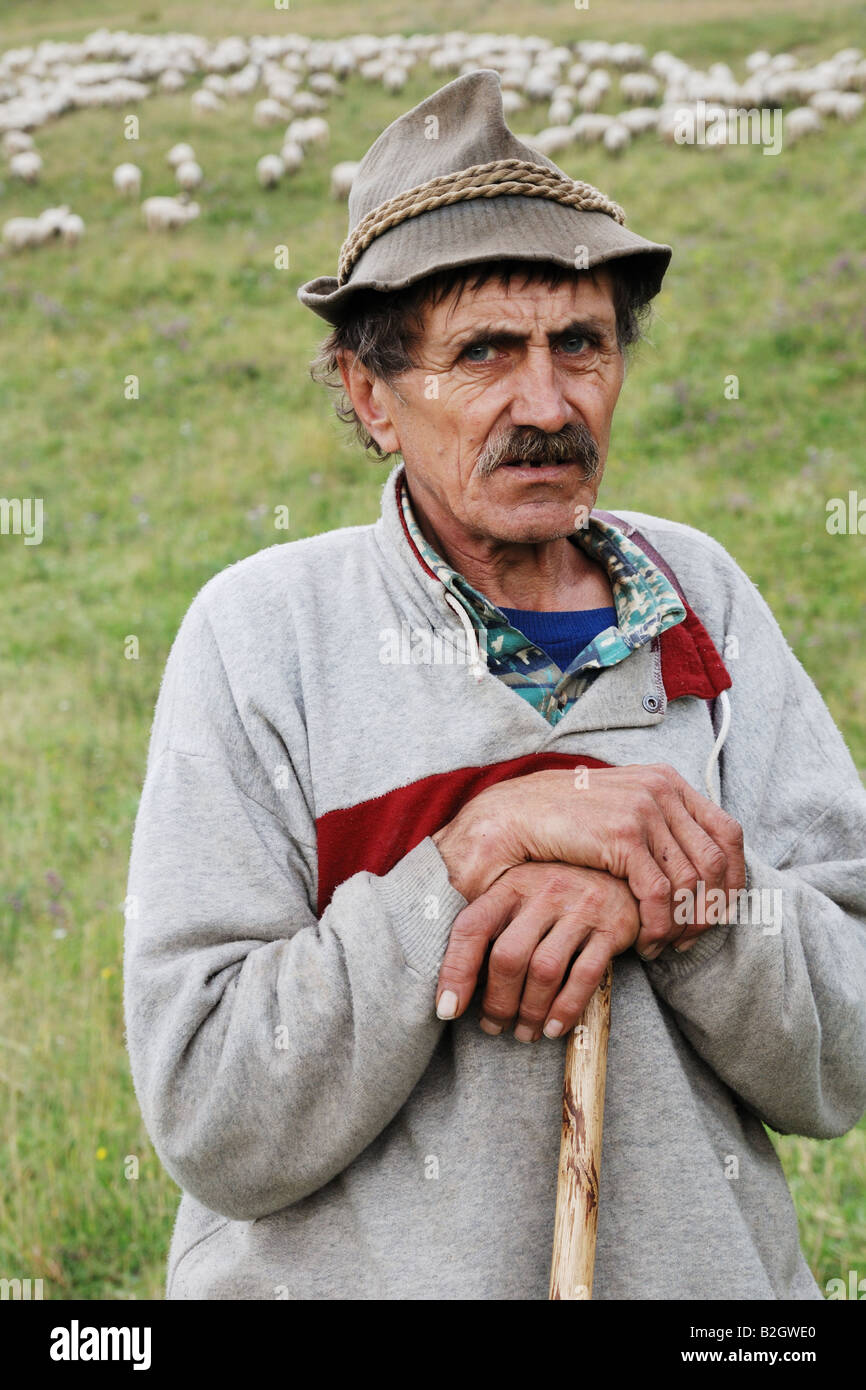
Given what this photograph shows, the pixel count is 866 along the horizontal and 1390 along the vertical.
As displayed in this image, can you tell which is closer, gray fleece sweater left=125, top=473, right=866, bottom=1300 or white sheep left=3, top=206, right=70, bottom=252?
gray fleece sweater left=125, top=473, right=866, bottom=1300

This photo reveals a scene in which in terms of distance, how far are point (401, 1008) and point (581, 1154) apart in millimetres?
375

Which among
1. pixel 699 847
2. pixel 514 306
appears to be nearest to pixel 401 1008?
pixel 699 847

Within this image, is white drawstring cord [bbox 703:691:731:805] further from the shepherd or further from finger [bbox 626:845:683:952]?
finger [bbox 626:845:683:952]

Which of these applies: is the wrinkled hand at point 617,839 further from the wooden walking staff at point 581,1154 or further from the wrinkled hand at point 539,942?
the wooden walking staff at point 581,1154

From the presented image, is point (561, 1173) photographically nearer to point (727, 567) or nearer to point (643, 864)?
point (643, 864)

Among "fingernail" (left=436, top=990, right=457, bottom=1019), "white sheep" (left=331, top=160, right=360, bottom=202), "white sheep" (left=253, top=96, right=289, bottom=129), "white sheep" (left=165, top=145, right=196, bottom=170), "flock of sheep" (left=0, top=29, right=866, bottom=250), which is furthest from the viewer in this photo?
"white sheep" (left=253, top=96, right=289, bottom=129)

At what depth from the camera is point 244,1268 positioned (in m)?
2.17

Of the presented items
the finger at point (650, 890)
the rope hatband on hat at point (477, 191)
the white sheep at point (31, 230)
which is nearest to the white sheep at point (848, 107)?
the white sheep at point (31, 230)

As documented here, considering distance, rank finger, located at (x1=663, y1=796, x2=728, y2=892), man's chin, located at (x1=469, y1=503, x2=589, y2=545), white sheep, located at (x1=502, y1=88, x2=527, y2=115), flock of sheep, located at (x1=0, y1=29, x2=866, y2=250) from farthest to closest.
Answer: white sheep, located at (x1=502, y1=88, x2=527, y2=115)
flock of sheep, located at (x1=0, y1=29, x2=866, y2=250)
man's chin, located at (x1=469, y1=503, x2=589, y2=545)
finger, located at (x1=663, y1=796, x2=728, y2=892)

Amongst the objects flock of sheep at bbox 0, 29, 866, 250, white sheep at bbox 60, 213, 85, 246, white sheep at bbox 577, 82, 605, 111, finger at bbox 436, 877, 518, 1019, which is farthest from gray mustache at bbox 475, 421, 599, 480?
white sheep at bbox 577, 82, 605, 111

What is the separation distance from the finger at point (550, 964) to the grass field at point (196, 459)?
1452mm

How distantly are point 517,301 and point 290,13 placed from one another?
25246mm

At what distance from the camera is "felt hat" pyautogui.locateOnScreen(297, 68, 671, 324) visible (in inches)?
87.3
